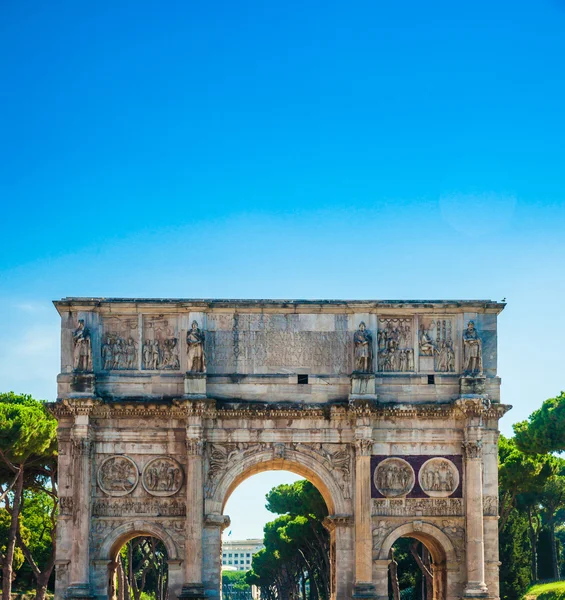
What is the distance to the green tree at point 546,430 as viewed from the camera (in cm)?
4162

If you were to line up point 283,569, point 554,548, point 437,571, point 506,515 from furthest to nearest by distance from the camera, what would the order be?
point 283,569 < point 554,548 < point 506,515 < point 437,571

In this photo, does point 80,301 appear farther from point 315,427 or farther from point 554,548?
point 554,548

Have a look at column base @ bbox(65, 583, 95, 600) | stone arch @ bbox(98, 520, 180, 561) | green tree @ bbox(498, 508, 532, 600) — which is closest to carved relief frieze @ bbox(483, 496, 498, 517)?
stone arch @ bbox(98, 520, 180, 561)

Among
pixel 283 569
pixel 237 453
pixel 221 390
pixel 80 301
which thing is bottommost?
pixel 283 569

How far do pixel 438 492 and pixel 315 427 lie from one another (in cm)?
432

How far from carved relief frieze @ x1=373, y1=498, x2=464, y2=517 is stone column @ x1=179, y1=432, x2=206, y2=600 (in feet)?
18.3

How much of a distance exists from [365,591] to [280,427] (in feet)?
18.2

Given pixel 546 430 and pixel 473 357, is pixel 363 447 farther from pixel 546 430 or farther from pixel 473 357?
pixel 546 430

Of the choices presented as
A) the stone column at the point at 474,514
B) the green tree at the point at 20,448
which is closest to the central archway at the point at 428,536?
the stone column at the point at 474,514

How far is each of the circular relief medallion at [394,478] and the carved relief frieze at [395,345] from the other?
9.57 feet

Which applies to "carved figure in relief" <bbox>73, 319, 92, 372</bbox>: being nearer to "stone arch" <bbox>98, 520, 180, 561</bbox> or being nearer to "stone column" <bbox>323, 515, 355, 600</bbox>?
"stone arch" <bbox>98, 520, 180, 561</bbox>

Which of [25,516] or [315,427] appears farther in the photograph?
[25,516]

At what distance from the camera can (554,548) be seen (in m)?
59.7

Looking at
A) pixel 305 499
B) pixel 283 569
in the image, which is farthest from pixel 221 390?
pixel 283 569
